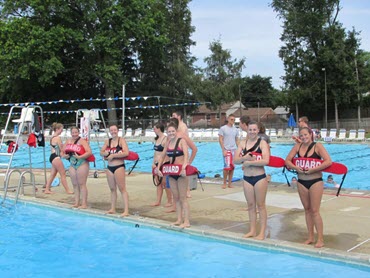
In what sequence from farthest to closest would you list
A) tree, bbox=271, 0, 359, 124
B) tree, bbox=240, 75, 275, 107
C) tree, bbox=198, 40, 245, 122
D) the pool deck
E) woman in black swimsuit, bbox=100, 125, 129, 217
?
Answer: tree, bbox=240, 75, 275, 107 → tree, bbox=198, 40, 245, 122 → tree, bbox=271, 0, 359, 124 → woman in black swimsuit, bbox=100, 125, 129, 217 → the pool deck

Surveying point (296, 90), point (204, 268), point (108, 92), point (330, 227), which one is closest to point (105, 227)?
point (204, 268)

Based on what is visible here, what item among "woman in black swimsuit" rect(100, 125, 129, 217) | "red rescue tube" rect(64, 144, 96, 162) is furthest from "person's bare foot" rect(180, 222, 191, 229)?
"red rescue tube" rect(64, 144, 96, 162)

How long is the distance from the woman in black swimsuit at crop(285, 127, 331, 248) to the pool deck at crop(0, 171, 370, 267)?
0.38 meters

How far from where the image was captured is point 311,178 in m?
5.36

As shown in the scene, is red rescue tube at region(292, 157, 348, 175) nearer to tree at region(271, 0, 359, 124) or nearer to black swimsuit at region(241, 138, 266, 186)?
black swimsuit at region(241, 138, 266, 186)

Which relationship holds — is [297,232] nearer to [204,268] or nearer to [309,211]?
[309,211]

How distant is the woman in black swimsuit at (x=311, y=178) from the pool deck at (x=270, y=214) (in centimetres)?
38

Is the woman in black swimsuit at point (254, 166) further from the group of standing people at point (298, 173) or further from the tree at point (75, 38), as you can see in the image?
the tree at point (75, 38)

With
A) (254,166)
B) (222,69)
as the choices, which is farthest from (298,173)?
(222,69)

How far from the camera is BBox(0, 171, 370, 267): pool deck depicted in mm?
5652

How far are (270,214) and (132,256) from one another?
2770mm

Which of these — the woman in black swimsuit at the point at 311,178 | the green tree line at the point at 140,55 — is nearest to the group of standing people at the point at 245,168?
the woman in black swimsuit at the point at 311,178

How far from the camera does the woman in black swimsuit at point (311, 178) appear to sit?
17.5ft

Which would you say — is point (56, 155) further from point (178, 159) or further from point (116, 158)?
point (178, 159)
